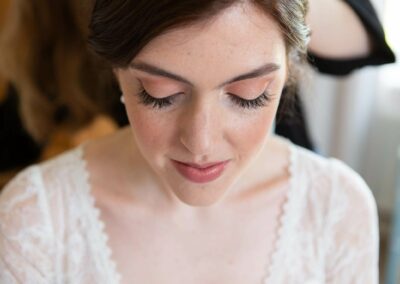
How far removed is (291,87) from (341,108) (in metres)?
1.07

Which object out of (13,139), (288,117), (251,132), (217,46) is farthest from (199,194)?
(13,139)

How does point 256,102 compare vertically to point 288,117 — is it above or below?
above

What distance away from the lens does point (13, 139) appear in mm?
1768

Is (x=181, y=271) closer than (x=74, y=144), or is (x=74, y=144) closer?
(x=181, y=271)

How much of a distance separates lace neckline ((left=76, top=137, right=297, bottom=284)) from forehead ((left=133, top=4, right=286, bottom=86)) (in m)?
0.31

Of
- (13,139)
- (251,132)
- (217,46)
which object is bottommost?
(13,139)

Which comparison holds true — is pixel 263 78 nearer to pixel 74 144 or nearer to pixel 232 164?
pixel 232 164

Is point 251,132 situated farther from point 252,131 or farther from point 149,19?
point 149,19

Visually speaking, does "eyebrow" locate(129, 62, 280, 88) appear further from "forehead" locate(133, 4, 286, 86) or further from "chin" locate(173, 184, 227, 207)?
"chin" locate(173, 184, 227, 207)

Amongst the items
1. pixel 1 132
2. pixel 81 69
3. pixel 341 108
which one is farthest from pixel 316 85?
pixel 1 132

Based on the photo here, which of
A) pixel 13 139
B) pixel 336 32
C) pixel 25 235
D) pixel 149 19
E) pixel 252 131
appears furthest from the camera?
pixel 13 139

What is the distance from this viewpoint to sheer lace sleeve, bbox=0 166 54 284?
896mm

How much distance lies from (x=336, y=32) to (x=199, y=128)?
0.48 m

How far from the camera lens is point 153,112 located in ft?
2.50
